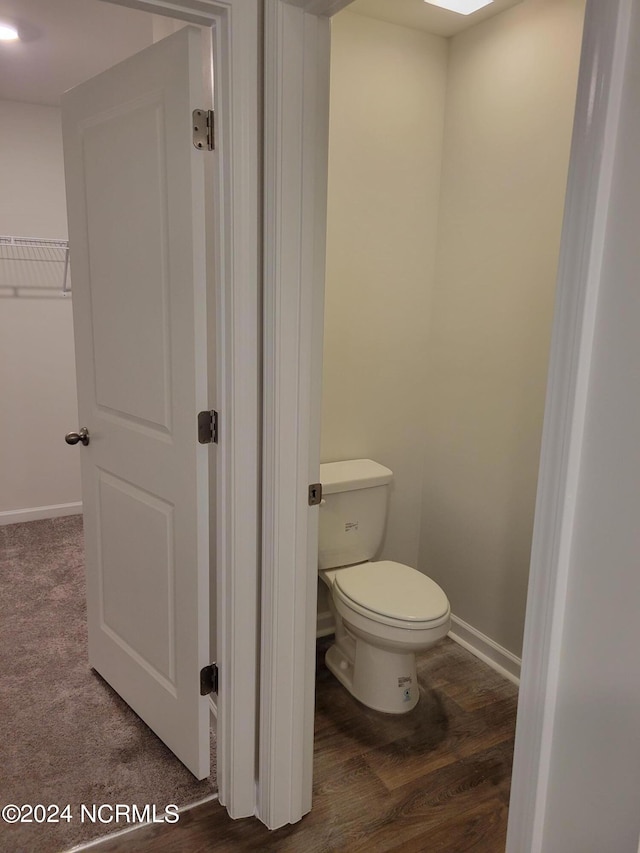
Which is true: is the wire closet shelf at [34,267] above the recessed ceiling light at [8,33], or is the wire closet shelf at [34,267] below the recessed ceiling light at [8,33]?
below

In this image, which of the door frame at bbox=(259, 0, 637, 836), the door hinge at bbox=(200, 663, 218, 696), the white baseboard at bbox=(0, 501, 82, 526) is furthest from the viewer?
the white baseboard at bbox=(0, 501, 82, 526)

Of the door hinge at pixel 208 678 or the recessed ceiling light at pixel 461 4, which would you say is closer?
the door hinge at pixel 208 678

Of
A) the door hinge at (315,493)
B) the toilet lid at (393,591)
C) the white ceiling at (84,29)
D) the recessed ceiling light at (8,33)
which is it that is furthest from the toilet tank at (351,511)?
the recessed ceiling light at (8,33)

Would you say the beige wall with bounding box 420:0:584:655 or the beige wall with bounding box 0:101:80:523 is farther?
the beige wall with bounding box 0:101:80:523

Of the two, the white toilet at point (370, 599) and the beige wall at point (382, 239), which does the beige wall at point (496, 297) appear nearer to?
the beige wall at point (382, 239)

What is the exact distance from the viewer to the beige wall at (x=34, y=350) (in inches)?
142

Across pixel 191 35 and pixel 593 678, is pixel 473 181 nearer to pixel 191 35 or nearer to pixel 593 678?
pixel 191 35

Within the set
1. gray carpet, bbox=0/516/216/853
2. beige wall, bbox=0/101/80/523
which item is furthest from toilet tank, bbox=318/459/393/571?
beige wall, bbox=0/101/80/523

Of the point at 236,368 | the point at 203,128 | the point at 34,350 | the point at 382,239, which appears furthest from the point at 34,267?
the point at 236,368

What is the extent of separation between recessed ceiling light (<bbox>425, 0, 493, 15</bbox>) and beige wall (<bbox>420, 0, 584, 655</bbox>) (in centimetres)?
12

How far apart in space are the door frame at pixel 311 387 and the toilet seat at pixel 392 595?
428mm

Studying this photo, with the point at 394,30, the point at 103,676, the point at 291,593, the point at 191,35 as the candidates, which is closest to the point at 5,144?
the point at 394,30

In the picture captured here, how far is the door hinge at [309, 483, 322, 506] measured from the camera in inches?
65.4

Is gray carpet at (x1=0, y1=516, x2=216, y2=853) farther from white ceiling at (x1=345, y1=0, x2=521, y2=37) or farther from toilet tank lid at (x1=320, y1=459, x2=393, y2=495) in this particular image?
white ceiling at (x1=345, y1=0, x2=521, y2=37)
